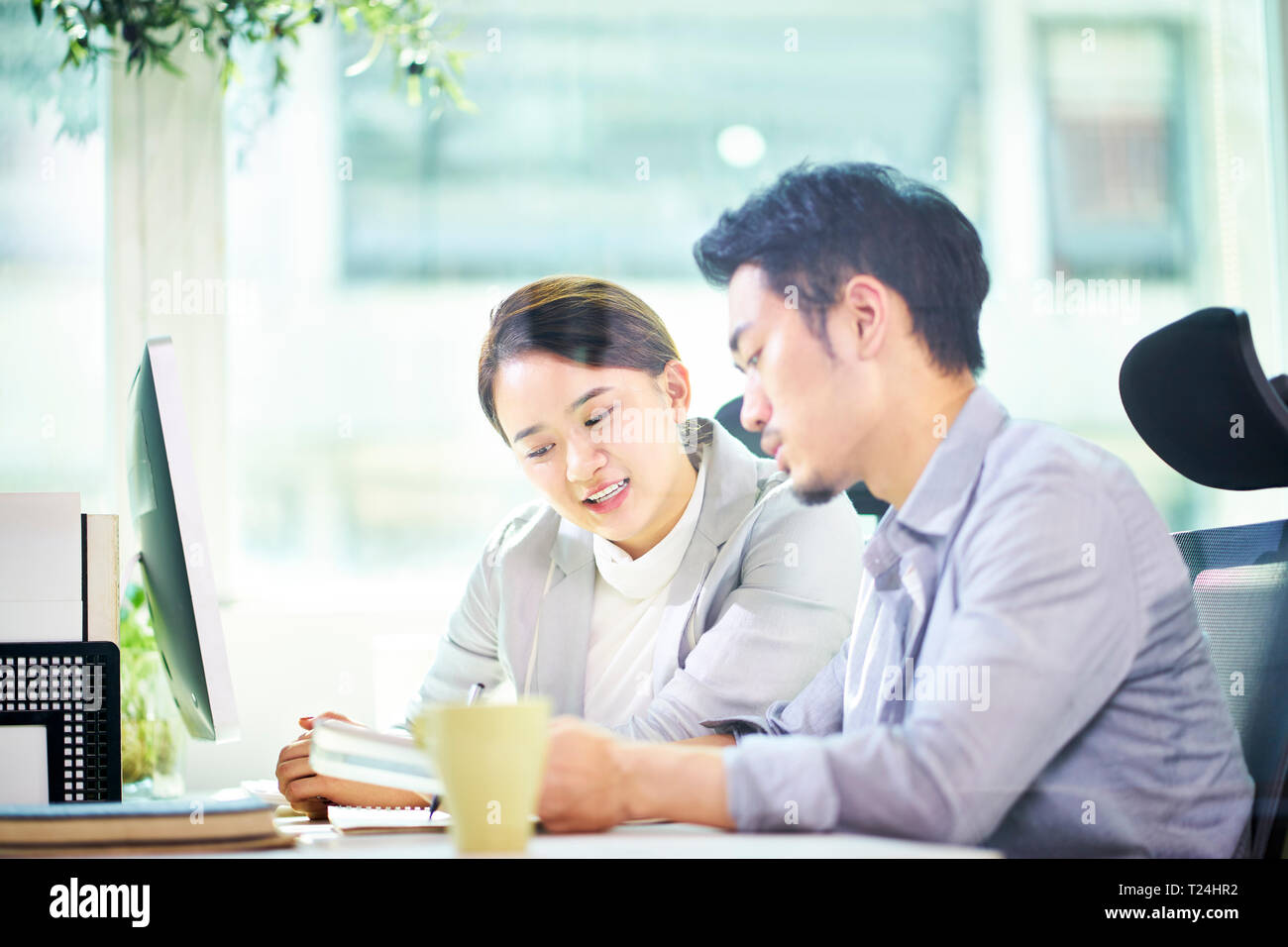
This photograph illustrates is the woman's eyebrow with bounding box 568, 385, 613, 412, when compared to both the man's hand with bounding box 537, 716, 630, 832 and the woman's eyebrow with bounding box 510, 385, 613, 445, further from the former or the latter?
the man's hand with bounding box 537, 716, 630, 832

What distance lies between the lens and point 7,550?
3.25 ft

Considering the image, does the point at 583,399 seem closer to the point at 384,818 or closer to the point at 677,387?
the point at 677,387

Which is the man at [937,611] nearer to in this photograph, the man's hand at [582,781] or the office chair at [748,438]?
the man's hand at [582,781]

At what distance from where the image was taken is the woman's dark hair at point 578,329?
128 centimetres

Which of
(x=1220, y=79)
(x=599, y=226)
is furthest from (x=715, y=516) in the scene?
(x=1220, y=79)

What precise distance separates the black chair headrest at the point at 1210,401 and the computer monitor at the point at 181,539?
854 millimetres

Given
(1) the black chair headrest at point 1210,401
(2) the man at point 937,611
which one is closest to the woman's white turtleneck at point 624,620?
(2) the man at point 937,611

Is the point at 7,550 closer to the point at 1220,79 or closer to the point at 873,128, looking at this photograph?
the point at 873,128

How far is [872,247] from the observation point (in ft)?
→ 3.03

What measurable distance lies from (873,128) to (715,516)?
89cm

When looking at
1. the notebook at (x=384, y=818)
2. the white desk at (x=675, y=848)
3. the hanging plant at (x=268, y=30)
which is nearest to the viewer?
the white desk at (x=675, y=848)

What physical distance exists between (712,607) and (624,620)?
12 cm

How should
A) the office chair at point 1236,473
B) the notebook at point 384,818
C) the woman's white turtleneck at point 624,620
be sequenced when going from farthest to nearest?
the woman's white turtleneck at point 624,620 → the office chair at point 1236,473 → the notebook at point 384,818

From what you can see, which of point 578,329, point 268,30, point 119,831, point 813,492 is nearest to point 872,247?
point 813,492
